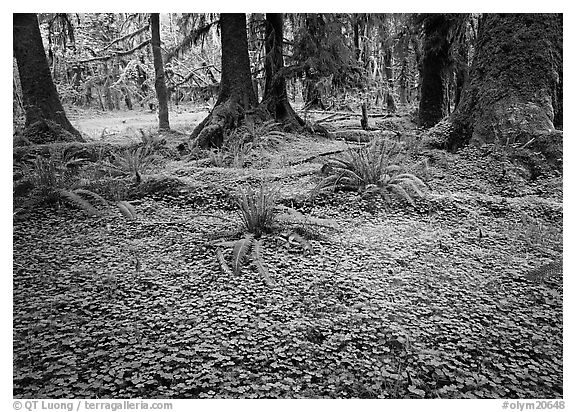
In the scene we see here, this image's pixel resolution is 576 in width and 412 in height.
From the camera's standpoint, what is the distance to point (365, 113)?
757 cm

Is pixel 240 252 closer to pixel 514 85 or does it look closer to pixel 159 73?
pixel 514 85

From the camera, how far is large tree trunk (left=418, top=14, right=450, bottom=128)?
256 inches

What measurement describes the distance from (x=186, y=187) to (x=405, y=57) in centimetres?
515

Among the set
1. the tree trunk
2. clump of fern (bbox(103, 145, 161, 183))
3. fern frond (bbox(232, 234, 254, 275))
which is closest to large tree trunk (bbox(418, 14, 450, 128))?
the tree trunk

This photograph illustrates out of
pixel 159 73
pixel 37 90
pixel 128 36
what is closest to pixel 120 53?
pixel 128 36

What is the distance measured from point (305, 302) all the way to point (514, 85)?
10.4 feet

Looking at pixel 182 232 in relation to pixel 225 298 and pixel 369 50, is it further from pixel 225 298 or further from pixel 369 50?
pixel 369 50

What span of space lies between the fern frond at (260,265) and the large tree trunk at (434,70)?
507 cm

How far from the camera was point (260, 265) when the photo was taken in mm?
2717

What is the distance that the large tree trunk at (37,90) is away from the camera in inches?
173

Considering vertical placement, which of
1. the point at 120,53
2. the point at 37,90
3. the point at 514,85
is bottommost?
the point at 514,85

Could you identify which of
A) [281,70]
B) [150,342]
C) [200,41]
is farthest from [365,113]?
[150,342]

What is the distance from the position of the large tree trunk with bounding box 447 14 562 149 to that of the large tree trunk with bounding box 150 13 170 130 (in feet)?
15.3

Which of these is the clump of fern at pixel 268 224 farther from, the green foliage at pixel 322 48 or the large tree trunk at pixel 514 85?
the green foliage at pixel 322 48
